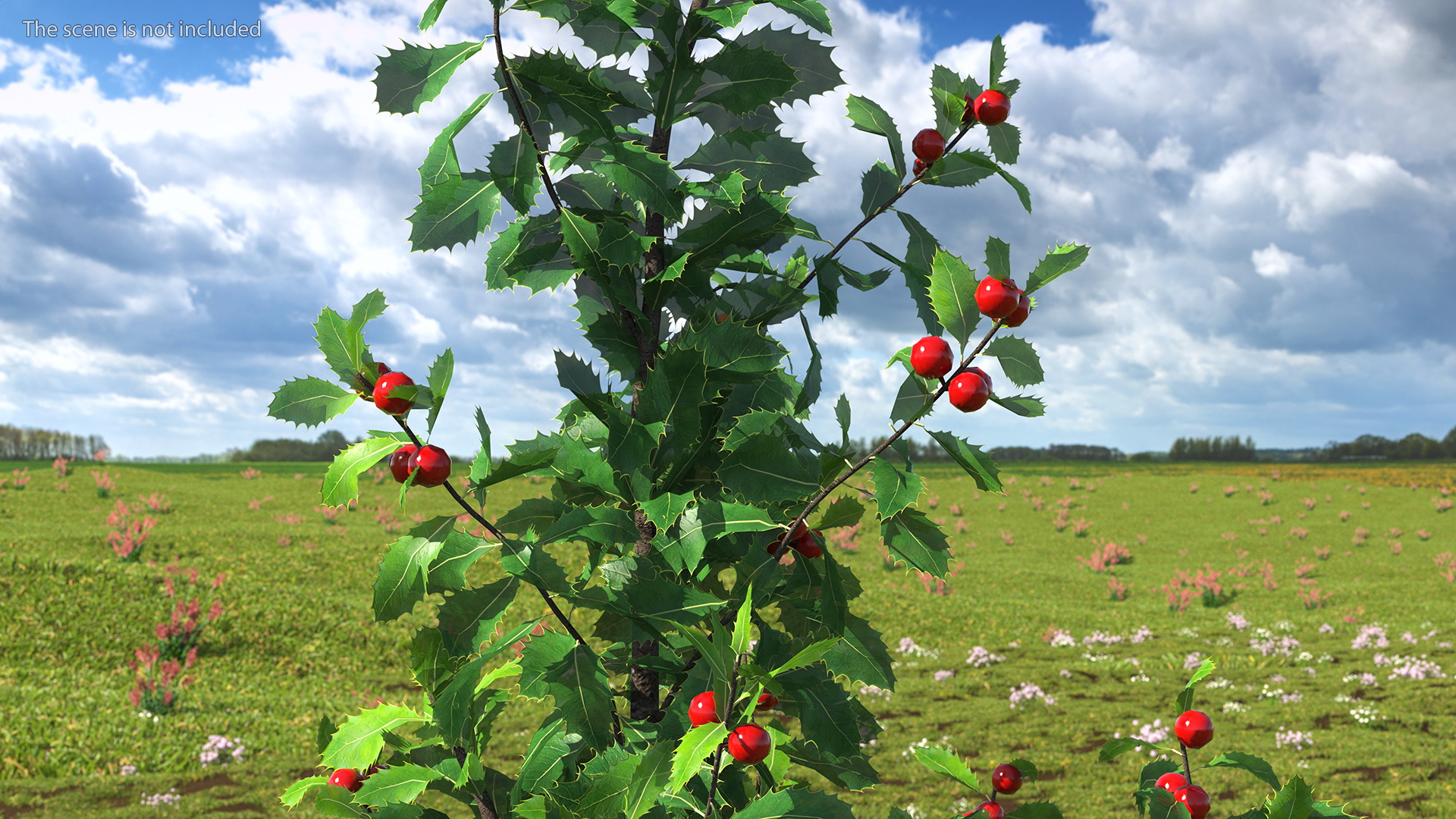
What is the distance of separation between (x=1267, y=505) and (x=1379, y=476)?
53.8ft

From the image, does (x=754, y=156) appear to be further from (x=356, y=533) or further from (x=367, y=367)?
(x=356, y=533)

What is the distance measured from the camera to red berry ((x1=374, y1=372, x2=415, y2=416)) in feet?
4.86

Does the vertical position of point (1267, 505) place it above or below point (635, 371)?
below

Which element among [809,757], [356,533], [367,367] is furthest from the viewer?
[356,533]

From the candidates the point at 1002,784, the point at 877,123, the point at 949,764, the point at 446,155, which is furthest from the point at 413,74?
the point at 1002,784

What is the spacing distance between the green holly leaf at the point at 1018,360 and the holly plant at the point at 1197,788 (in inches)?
30.7

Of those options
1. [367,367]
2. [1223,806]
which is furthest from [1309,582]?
[367,367]

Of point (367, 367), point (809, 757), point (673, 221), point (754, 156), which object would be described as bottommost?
point (809, 757)

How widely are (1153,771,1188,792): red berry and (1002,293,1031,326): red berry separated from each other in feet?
4.18

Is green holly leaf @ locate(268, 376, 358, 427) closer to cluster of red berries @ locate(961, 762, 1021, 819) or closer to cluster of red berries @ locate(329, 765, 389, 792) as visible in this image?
cluster of red berries @ locate(329, 765, 389, 792)

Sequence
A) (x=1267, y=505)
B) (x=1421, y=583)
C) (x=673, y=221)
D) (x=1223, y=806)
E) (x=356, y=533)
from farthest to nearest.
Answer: (x=1267, y=505)
(x=1421, y=583)
(x=356, y=533)
(x=1223, y=806)
(x=673, y=221)

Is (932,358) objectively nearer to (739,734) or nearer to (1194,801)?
(739,734)

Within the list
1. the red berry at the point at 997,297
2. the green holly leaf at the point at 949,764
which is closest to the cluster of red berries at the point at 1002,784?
the green holly leaf at the point at 949,764

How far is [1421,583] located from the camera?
1847 centimetres
